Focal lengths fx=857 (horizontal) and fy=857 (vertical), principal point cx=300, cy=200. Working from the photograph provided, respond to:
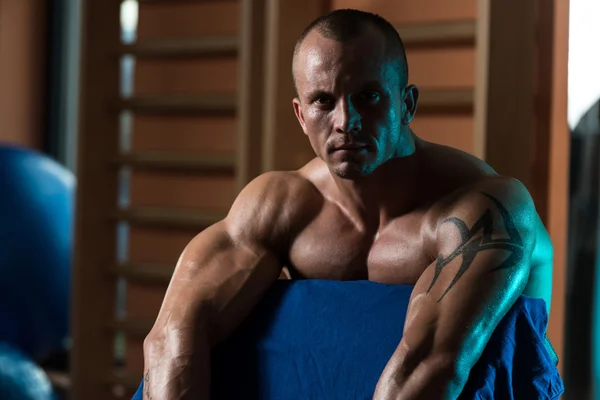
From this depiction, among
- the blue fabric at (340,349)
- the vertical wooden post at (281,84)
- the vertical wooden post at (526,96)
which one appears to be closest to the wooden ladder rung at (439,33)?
the vertical wooden post at (526,96)

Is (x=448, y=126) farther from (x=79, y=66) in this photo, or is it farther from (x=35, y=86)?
(x=35, y=86)

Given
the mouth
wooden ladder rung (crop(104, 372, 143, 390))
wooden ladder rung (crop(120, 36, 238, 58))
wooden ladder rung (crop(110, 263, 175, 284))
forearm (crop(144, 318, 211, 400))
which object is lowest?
wooden ladder rung (crop(104, 372, 143, 390))

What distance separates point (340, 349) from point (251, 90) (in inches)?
53.5

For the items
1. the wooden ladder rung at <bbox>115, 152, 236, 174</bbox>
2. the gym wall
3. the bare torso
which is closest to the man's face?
the bare torso

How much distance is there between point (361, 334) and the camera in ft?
4.42

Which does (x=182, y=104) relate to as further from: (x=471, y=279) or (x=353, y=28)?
(x=471, y=279)

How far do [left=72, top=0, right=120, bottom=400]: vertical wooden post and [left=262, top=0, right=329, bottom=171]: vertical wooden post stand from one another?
71cm

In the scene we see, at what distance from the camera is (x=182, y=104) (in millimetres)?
2799

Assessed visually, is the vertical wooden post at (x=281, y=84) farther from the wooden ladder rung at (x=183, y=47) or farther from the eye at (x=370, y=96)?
the eye at (x=370, y=96)

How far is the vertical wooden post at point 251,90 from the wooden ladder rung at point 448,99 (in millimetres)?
544

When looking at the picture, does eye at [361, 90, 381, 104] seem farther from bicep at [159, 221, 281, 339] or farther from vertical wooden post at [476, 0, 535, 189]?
vertical wooden post at [476, 0, 535, 189]

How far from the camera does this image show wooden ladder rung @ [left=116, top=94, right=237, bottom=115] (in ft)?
8.88

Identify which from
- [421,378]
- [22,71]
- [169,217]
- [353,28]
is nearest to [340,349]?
[421,378]

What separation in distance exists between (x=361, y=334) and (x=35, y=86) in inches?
128
